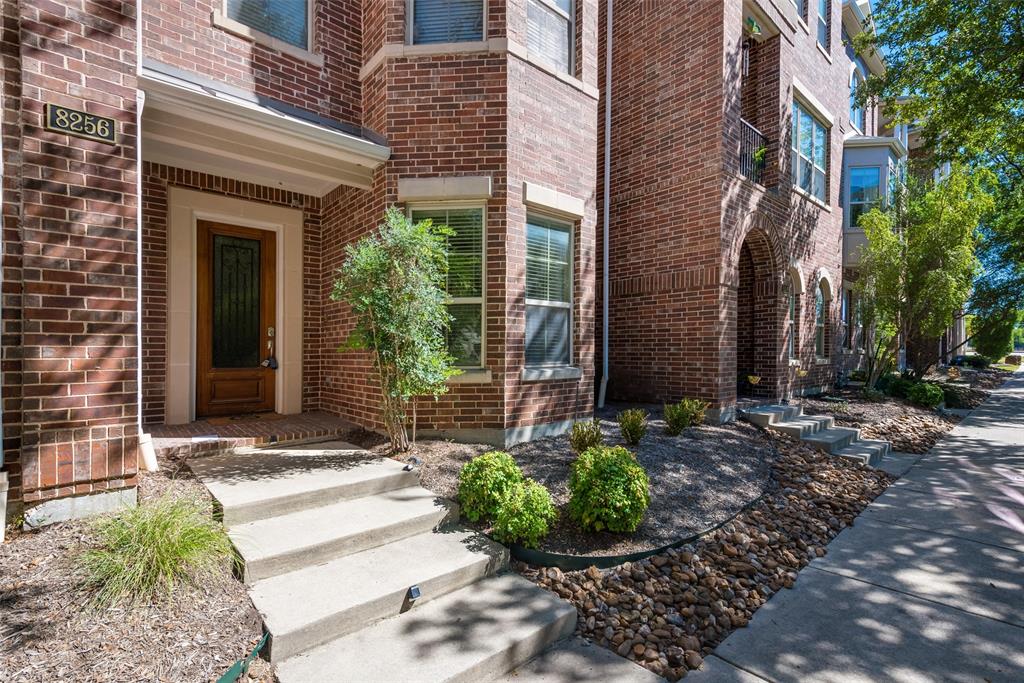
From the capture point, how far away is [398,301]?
462 centimetres

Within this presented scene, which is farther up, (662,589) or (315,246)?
(315,246)

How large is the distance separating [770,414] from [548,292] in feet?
14.0

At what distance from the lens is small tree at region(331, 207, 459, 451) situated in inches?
180

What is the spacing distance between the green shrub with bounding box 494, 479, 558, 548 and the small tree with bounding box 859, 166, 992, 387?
1064 centimetres

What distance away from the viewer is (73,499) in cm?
327

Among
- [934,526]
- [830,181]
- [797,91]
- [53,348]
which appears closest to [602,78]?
[797,91]

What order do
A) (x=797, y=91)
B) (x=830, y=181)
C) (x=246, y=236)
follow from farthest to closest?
(x=830, y=181) < (x=797, y=91) < (x=246, y=236)

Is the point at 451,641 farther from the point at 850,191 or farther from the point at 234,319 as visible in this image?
the point at 850,191

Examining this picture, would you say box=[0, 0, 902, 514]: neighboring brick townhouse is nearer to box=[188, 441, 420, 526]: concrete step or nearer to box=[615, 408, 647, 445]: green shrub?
box=[188, 441, 420, 526]: concrete step

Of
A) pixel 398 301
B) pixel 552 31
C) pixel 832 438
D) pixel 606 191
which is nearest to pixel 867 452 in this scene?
pixel 832 438

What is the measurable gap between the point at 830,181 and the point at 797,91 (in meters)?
2.59

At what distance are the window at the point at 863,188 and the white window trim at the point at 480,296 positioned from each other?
490 inches

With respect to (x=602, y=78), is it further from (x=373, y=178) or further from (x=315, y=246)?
(x=315, y=246)

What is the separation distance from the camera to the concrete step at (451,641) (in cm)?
238
